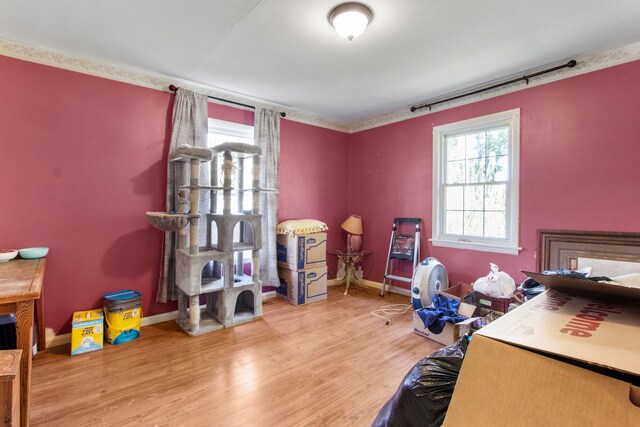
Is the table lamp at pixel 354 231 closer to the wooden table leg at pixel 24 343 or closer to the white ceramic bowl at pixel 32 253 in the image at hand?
the white ceramic bowl at pixel 32 253

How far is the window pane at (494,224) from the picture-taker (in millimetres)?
3354

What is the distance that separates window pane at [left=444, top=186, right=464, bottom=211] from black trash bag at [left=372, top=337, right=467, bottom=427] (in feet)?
9.53

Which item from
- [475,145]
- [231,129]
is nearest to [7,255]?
[231,129]

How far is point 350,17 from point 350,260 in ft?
10.5

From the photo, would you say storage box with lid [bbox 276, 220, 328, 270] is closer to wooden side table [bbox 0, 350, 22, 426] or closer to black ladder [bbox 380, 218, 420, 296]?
black ladder [bbox 380, 218, 420, 296]

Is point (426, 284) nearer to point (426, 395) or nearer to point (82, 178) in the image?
point (426, 395)

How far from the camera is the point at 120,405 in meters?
1.86

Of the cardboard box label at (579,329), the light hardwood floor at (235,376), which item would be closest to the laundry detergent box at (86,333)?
the light hardwood floor at (235,376)

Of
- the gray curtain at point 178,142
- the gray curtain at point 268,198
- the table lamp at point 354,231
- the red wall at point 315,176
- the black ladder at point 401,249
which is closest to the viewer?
the gray curtain at point 178,142

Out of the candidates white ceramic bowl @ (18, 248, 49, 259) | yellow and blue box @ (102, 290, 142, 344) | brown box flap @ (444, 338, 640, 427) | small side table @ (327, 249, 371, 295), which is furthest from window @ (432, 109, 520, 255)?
white ceramic bowl @ (18, 248, 49, 259)

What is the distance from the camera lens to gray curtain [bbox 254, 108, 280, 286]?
383 centimetres

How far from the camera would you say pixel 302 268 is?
12.5ft

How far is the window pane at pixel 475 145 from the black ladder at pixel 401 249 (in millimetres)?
1025

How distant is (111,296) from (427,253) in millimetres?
3529
